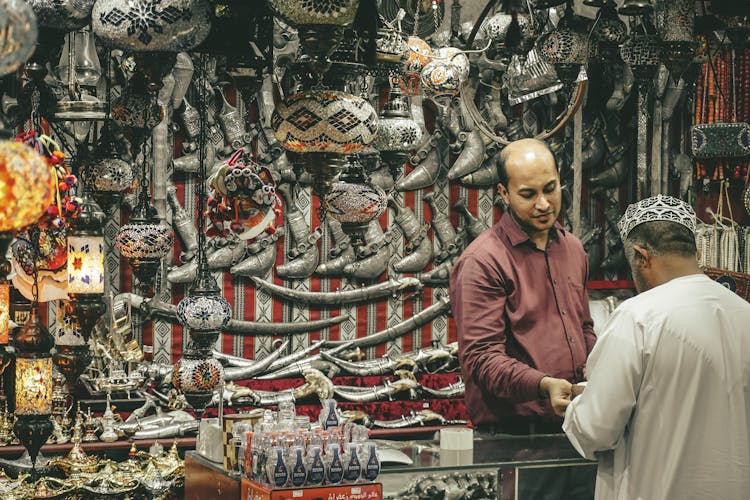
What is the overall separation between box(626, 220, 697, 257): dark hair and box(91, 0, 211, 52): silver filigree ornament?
136 centimetres

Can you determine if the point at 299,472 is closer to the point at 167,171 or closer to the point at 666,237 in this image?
the point at 666,237

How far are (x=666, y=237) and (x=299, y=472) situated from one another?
3.81 feet

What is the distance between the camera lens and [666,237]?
293cm

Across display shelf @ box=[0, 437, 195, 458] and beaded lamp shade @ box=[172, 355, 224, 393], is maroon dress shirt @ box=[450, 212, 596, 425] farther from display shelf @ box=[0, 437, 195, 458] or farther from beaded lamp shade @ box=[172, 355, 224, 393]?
display shelf @ box=[0, 437, 195, 458]

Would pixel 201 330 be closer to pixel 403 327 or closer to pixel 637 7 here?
pixel 637 7

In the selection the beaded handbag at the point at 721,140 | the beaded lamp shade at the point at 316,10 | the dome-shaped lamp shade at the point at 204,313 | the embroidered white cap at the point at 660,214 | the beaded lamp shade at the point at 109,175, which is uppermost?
the beaded lamp shade at the point at 316,10

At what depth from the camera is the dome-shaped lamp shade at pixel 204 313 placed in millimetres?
4840

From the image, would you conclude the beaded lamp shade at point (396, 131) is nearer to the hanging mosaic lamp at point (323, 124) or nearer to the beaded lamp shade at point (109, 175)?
the hanging mosaic lamp at point (323, 124)

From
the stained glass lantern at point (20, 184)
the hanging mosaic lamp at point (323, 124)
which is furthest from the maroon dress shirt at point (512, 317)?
the stained glass lantern at point (20, 184)

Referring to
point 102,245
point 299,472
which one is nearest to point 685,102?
point 102,245

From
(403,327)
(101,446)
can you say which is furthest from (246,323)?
(101,446)

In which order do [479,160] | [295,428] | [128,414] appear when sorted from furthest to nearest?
[479,160] → [128,414] → [295,428]

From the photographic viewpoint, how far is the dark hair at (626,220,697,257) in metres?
2.93

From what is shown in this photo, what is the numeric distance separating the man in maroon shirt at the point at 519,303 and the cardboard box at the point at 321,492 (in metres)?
0.59
